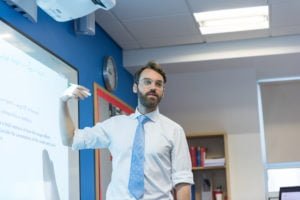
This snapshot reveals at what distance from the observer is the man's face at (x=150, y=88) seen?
2427 millimetres

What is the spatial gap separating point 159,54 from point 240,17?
3.15ft

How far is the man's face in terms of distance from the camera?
2427 millimetres

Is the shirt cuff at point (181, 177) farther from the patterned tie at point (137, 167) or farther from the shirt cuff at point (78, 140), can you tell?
→ the shirt cuff at point (78, 140)

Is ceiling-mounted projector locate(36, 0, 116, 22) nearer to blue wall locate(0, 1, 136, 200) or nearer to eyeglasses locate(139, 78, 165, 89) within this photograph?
blue wall locate(0, 1, 136, 200)

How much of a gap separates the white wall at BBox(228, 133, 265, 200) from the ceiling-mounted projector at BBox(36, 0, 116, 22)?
279 centimetres

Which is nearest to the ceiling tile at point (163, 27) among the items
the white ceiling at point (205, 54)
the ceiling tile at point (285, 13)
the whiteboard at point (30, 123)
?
the white ceiling at point (205, 54)

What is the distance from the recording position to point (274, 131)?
5.40 metres

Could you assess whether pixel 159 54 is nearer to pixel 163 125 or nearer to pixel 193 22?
pixel 193 22

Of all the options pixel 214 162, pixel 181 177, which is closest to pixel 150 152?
pixel 181 177

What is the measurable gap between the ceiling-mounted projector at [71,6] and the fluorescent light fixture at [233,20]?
4.65 ft

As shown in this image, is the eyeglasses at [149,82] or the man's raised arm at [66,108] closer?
the man's raised arm at [66,108]

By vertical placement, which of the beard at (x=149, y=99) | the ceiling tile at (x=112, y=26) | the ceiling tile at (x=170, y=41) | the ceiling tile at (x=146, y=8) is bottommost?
the beard at (x=149, y=99)

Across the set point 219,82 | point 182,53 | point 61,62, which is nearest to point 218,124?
point 219,82

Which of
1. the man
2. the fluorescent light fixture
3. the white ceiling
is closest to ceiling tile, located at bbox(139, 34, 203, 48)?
the white ceiling
